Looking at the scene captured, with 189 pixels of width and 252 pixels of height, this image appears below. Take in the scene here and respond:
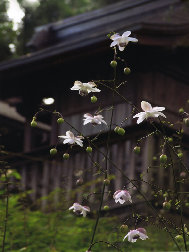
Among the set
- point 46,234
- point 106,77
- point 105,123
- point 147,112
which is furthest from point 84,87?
point 106,77

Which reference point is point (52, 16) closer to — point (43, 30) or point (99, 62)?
point (43, 30)

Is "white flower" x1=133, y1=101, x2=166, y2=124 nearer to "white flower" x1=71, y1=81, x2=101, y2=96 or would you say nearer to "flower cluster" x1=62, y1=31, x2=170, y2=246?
"flower cluster" x1=62, y1=31, x2=170, y2=246

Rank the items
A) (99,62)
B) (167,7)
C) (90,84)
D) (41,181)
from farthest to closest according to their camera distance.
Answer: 1. (167,7)
2. (99,62)
3. (41,181)
4. (90,84)

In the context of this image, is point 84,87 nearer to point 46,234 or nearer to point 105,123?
point 105,123

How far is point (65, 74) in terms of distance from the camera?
41.5 ft

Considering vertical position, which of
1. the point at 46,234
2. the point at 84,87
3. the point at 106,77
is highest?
the point at 106,77

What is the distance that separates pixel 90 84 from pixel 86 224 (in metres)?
3.63

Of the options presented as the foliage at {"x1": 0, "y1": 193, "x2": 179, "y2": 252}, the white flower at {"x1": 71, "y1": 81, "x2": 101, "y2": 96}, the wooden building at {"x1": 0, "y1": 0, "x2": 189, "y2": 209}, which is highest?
the wooden building at {"x1": 0, "y1": 0, "x2": 189, "y2": 209}

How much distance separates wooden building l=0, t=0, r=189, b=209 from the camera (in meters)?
9.74

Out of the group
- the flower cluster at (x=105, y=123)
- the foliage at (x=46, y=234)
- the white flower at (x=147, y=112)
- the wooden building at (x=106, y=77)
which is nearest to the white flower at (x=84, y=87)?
the flower cluster at (x=105, y=123)

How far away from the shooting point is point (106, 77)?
12.3 metres

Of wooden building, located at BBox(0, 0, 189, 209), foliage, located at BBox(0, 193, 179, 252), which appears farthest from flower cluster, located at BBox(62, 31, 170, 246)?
wooden building, located at BBox(0, 0, 189, 209)

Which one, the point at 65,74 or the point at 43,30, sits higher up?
the point at 43,30

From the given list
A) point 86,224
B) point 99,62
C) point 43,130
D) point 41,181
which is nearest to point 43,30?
point 43,130
